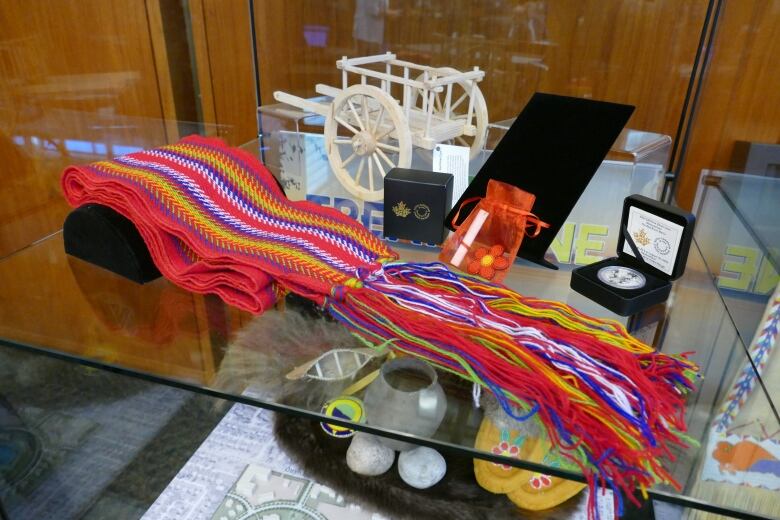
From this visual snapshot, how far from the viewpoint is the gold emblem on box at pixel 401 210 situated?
0.80 m

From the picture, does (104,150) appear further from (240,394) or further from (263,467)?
(240,394)

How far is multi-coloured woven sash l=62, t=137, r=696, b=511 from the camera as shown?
47cm

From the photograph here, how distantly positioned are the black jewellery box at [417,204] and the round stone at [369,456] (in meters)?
0.29

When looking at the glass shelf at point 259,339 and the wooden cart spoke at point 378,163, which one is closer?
the glass shelf at point 259,339

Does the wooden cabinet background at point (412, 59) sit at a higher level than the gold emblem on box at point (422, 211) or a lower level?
higher

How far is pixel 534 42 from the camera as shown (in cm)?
109

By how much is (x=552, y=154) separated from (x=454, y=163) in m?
0.16

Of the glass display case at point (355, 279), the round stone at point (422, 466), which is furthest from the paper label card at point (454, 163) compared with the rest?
the round stone at point (422, 466)

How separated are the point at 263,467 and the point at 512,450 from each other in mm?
505

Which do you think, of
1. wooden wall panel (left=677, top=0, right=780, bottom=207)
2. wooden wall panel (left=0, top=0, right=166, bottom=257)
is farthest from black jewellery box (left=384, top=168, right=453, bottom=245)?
wooden wall panel (left=0, top=0, right=166, bottom=257)

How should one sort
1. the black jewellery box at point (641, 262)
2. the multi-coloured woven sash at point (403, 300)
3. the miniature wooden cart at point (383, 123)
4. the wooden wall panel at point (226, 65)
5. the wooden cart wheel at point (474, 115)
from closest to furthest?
the multi-coloured woven sash at point (403, 300) → the black jewellery box at point (641, 262) → the miniature wooden cart at point (383, 123) → the wooden cart wheel at point (474, 115) → the wooden wall panel at point (226, 65)

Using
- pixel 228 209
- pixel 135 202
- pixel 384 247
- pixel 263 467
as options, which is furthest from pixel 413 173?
pixel 263 467

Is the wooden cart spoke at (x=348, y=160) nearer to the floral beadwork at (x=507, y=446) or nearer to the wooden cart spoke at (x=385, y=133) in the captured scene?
the wooden cart spoke at (x=385, y=133)

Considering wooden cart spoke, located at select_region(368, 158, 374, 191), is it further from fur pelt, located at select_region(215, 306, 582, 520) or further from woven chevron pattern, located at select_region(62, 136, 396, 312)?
fur pelt, located at select_region(215, 306, 582, 520)
